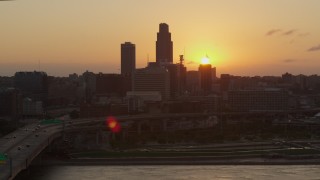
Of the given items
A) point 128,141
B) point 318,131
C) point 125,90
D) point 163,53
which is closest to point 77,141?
point 128,141

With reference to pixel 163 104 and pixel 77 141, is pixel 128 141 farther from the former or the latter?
pixel 163 104

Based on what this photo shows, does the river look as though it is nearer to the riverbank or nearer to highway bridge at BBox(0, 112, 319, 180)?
the riverbank

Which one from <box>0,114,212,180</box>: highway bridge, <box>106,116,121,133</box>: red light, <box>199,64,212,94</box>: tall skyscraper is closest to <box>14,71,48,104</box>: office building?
<box>106,116,121,133</box>: red light

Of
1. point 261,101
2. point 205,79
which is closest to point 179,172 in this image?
point 261,101

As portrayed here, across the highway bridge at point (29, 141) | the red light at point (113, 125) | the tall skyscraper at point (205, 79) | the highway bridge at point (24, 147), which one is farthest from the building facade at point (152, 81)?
the highway bridge at point (24, 147)

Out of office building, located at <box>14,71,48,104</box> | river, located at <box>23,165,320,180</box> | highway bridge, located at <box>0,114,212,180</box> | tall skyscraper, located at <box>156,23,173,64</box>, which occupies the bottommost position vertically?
river, located at <box>23,165,320,180</box>

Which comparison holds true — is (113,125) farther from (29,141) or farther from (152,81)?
(152,81)
